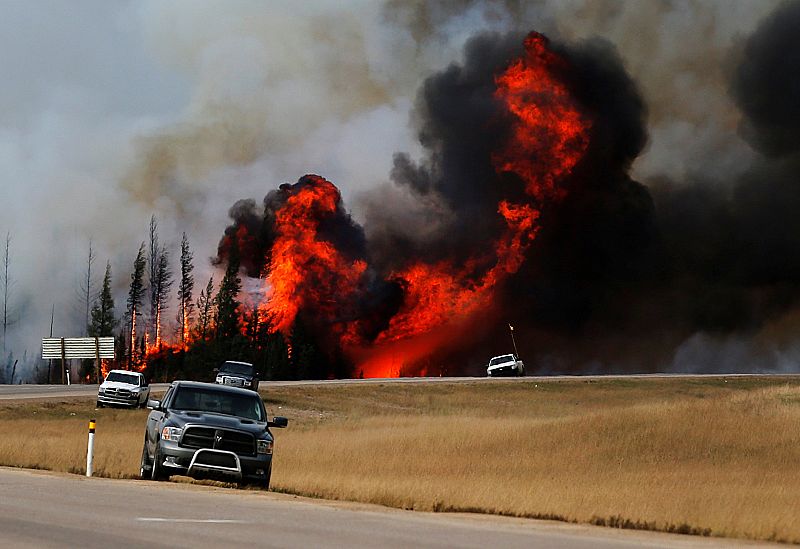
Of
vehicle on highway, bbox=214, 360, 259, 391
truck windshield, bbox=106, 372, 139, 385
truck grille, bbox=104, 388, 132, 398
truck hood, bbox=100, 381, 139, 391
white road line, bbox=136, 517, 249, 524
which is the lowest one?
white road line, bbox=136, 517, 249, 524

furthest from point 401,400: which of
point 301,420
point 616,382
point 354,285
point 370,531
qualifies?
point 370,531

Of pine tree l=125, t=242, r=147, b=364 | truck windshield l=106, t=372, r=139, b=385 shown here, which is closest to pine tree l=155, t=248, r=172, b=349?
pine tree l=125, t=242, r=147, b=364

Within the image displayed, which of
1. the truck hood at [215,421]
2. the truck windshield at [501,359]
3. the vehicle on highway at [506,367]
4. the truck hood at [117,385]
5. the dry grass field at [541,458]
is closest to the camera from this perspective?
the dry grass field at [541,458]

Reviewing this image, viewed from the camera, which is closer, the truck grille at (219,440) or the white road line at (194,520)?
the white road line at (194,520)

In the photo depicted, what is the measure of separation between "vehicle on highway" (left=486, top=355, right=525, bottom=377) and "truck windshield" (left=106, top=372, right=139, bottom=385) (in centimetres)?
3890

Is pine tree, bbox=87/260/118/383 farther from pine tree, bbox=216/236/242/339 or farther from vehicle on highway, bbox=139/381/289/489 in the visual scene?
vehicle on highway, bbox=139/381/289/489

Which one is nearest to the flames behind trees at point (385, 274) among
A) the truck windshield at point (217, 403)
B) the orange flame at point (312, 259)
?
the orange flame at point (312, 259)

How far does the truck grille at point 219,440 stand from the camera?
21297mm

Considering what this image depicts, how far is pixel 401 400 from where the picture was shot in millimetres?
68688

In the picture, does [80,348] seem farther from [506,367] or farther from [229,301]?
[229,301]

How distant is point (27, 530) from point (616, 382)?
71736 mm

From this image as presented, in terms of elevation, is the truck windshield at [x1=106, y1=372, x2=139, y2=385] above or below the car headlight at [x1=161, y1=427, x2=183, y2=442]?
above

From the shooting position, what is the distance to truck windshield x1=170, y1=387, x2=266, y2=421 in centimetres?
2247

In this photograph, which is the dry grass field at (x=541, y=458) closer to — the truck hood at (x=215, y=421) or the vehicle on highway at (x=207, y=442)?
the vehicle on highway at (x=207, y=442)
